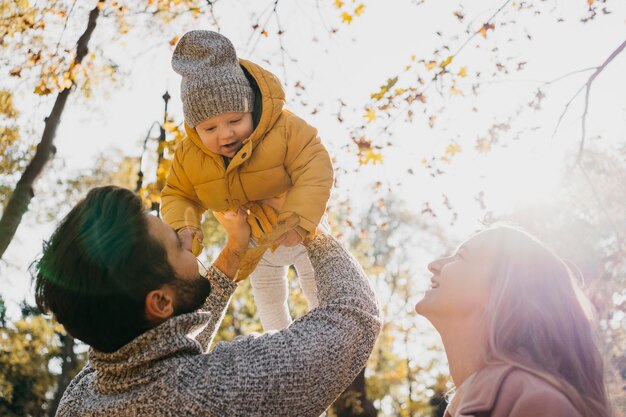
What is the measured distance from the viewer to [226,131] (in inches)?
114

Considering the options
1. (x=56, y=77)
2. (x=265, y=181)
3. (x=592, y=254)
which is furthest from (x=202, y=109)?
(x=592, y=254)

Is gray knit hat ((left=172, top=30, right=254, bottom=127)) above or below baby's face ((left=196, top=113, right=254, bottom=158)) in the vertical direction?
above

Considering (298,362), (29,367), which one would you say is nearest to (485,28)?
(298,362)

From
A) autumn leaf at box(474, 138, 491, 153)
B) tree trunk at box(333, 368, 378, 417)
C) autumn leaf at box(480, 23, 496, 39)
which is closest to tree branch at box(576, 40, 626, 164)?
autumn leaf at box(480, 23, 496, 39)

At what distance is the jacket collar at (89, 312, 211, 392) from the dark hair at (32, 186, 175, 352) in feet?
0.12

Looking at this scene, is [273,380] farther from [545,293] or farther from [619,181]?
[619,181]

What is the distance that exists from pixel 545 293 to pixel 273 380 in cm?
92

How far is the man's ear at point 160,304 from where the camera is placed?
6.74 feet

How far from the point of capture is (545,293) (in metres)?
2.28

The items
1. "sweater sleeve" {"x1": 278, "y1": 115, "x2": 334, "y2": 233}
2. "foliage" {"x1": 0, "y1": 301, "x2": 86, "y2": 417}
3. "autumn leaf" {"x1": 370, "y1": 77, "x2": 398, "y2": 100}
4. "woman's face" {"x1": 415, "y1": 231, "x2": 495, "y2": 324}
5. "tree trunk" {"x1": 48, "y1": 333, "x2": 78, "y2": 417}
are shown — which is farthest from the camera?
"foliage" {"x1": 0, "y1": 301, "x2": 86, "y2": 417}

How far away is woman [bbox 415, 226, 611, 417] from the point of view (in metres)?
2.02

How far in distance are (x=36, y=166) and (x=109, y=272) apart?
18.6 ft

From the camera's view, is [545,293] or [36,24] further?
[36,24]

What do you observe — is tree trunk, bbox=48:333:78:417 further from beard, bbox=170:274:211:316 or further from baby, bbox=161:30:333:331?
beard, bbox=170:274:211:316
